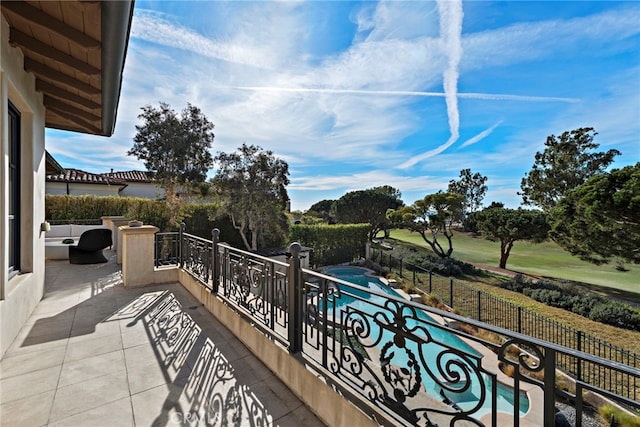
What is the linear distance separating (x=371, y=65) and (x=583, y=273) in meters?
17.3

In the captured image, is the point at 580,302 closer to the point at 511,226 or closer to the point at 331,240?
the point at 511,226

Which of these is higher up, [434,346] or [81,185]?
[81,185]

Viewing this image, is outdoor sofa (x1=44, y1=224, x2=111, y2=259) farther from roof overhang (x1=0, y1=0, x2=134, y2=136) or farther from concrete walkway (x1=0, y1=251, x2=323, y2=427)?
roof overhang (x1=0, y1=0, x2=134, y2=136)

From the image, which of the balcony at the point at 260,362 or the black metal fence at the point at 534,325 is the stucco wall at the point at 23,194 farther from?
the black metal fence at the point at 534,325

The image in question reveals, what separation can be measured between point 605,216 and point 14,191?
12.3 metres

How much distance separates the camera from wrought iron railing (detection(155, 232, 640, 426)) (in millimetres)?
1041

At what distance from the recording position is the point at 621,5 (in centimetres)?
466

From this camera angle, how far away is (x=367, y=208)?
78.3 feet

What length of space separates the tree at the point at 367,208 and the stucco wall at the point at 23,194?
21156 mm

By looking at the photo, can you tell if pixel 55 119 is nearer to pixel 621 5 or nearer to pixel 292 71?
pixel 292 71

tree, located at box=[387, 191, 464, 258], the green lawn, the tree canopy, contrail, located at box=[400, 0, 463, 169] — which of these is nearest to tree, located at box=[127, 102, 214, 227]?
the tree canopy

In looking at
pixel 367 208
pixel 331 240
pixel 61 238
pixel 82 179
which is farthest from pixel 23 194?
pixel 367 208

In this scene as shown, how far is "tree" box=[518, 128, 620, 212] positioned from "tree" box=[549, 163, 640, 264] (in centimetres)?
547

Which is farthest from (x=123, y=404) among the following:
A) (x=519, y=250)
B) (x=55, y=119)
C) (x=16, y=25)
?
(x=519, y=250)
